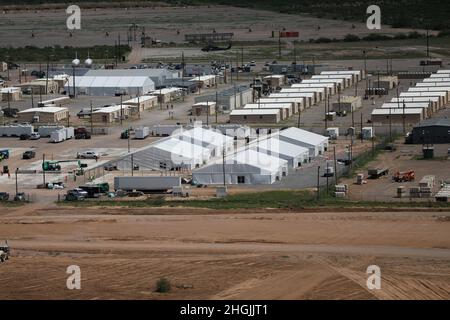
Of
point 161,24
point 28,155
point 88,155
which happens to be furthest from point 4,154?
point 161,24

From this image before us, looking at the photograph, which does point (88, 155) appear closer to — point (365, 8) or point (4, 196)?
point (4, 196)

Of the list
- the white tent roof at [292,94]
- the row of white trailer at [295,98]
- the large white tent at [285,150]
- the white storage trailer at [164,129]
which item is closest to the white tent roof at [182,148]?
the large white tent at [285,150]

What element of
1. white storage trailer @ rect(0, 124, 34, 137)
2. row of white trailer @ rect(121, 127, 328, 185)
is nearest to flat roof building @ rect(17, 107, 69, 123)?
white storage trailer @ rect(0, 124, 34, 137)

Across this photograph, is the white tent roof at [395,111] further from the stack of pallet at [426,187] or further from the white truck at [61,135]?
the stack of pallet at [426,187]

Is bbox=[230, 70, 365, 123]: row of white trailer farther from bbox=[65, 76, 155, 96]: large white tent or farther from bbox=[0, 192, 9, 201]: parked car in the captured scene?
bbox=[0, 192, 9, 201]: parked car

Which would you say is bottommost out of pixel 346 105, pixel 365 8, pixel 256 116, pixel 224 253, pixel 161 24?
pixel 224 253
